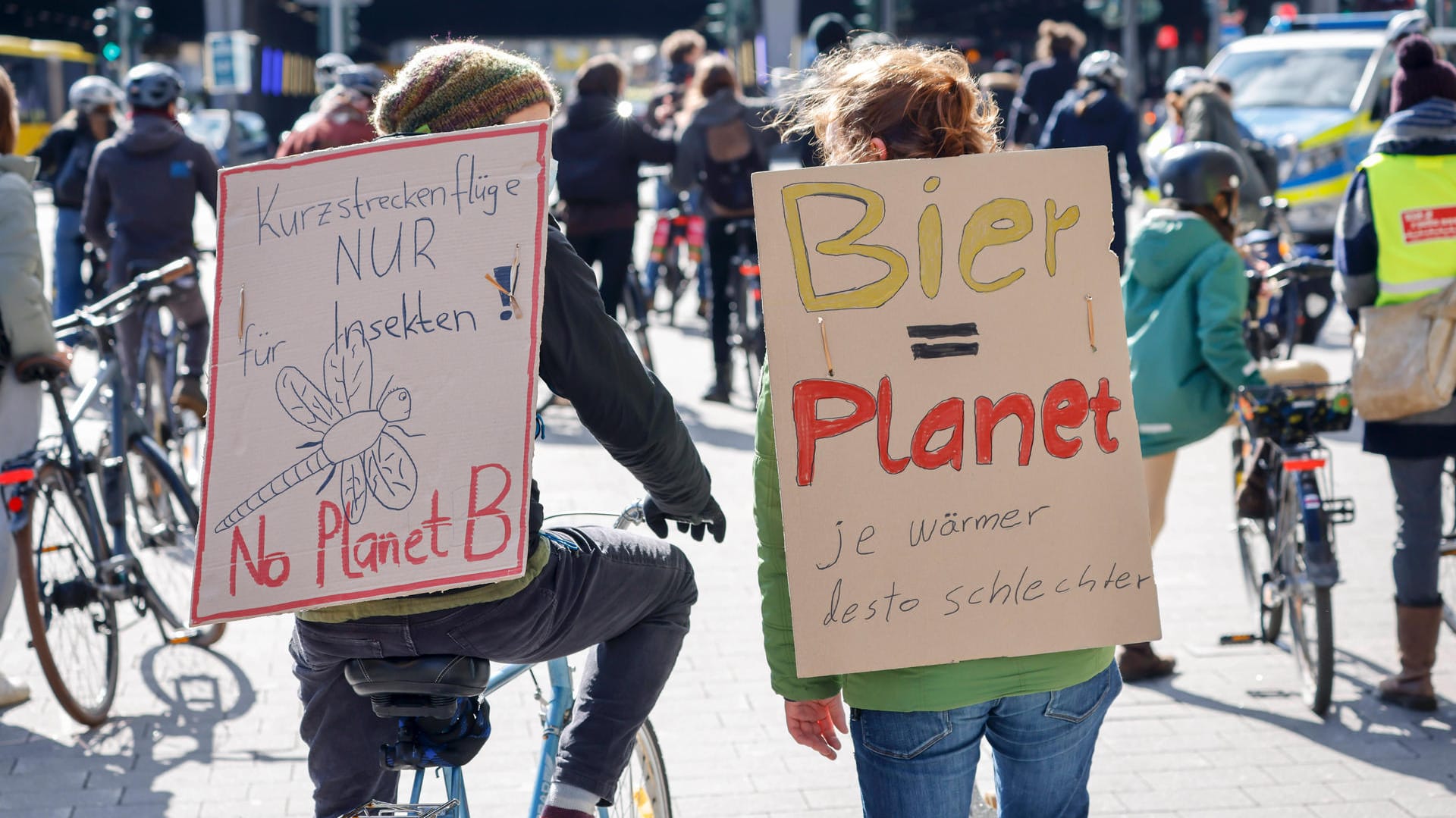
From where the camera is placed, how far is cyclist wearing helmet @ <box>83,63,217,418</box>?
7.66 metres

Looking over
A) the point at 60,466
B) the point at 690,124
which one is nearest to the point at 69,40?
the point at 690,124

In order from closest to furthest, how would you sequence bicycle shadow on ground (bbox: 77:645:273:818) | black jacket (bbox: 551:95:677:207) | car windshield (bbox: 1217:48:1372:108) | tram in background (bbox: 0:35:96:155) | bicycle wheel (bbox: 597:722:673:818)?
bicycle wheel (bbox: 597:722:673:818) → bicycle shadow on ground (bbox: 77:645:273:818) → black jacket (bbox: 551:95:677:207) → car windshield (bbox: 1217:48:1372:108) → tram in background (bbox: 0:35:96:155)

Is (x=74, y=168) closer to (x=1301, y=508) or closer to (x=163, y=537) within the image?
(x=163, y=537)

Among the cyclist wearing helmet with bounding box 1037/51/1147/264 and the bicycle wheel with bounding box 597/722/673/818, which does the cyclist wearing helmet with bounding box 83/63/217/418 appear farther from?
the cyclist wearing helmet with bounding box 1037/51/1147/264

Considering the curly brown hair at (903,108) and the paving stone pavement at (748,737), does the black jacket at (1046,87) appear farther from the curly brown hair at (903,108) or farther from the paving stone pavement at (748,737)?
the curly brown hair at (903,108)

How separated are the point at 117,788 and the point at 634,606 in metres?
2.16

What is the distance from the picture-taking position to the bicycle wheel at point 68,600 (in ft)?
14.9

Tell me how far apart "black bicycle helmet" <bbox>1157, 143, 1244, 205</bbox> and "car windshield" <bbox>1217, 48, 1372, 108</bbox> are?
10949 mm

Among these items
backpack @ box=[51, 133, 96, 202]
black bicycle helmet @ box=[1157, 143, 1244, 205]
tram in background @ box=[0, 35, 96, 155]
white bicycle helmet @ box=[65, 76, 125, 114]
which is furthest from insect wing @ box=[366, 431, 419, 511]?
tram in background @ box=[0, 35, 96, 155]

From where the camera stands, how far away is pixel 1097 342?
2.41m

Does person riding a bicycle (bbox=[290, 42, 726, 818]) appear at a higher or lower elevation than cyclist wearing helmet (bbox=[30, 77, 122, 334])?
lower

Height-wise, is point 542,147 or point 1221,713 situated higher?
point 542,147

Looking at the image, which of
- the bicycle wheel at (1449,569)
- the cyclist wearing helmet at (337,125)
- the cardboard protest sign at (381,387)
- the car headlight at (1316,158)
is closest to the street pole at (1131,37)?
the car headlight at (1316,158)

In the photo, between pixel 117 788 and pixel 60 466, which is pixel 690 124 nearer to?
pixel 60 466
